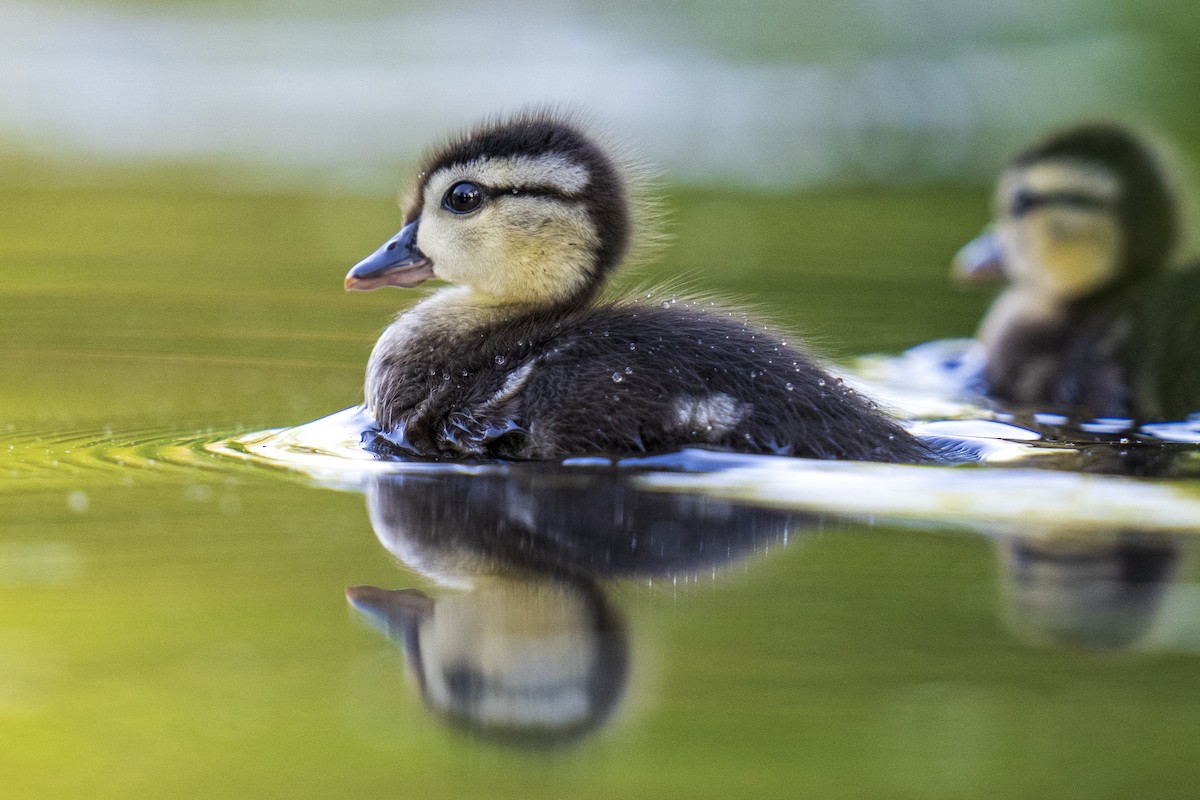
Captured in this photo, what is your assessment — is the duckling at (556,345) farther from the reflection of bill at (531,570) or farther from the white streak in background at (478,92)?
the white streak in background at (478,92)

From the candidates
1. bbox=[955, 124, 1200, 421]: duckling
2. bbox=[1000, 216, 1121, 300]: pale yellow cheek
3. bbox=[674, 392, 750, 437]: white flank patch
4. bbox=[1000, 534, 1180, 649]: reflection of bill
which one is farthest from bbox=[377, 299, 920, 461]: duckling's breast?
bbox=[1000, 216, 1121, 300]: pale yellow cheek

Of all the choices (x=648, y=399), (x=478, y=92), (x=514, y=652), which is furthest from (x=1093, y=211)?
(x=478, y=92)

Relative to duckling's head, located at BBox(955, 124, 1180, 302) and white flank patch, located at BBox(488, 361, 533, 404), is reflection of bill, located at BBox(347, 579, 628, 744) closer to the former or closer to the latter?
white flank patch, located at BBox(488, 361, 533, 404)

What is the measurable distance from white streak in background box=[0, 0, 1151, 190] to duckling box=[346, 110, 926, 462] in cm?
525

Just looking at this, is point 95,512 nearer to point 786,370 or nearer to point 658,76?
point 786,370

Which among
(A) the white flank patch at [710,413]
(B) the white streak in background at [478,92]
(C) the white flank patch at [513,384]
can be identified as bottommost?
(A) the white flank patch at [710,413]

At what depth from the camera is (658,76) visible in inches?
531

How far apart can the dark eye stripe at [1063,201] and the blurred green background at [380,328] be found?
0.62m

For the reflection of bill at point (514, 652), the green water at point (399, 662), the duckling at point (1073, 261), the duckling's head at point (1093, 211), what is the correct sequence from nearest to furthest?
the green water at point (399, 662) → the reflection of bill at point (514, 652) → the duckling at point (1073, 261) → the duckling's head at point (1093, 211)

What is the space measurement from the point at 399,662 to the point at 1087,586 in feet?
4.19

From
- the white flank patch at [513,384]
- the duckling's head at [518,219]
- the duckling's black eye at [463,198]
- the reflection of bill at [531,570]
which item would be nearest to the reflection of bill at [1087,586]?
the reflection of bill at [531,570]

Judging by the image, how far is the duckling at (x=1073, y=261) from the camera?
6.51 m

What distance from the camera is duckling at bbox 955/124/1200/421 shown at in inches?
256

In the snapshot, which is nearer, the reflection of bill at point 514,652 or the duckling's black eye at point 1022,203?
the reflection of bill at point 514,652
